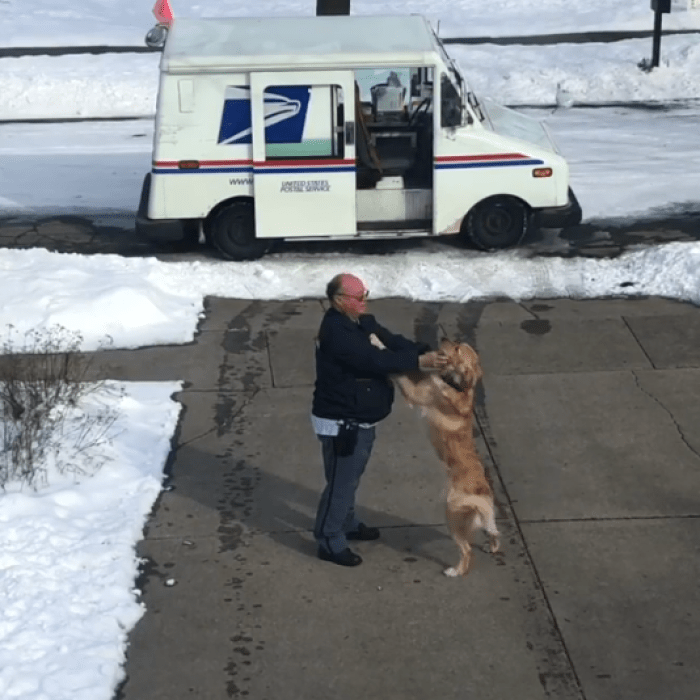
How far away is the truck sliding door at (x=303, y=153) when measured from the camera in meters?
12.0

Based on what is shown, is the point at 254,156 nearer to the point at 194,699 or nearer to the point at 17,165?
the point at 17,165

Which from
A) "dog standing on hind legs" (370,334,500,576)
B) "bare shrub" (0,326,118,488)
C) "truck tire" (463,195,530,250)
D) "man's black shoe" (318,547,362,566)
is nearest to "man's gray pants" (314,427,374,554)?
"man's black shoe" (318,547,362,566)

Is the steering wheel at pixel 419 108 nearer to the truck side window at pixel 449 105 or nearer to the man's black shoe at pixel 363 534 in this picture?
the truck side window at pixel 449 105

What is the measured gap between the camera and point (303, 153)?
40.0ft

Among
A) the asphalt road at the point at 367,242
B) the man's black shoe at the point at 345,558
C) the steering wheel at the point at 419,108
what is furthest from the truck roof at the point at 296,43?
the man's black shoe at the point at 345,558

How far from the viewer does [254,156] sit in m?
12.2

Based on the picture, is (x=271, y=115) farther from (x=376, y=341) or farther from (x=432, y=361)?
(x=432, y=361)

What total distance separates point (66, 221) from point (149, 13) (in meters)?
12.6

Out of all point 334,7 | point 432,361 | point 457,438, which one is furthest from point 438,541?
point 334,7

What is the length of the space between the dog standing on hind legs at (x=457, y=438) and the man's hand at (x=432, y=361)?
0.15 feet

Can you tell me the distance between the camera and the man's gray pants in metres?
6.94

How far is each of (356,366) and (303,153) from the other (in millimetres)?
5804

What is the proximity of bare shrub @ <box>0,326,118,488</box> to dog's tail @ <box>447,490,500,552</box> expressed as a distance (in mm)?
2544

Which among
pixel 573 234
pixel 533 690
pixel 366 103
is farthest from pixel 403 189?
pixel 533 690
